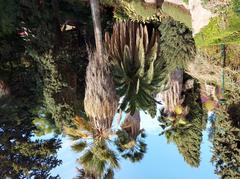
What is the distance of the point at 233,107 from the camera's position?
10.6 meters

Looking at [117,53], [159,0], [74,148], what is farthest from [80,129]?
[159,0]

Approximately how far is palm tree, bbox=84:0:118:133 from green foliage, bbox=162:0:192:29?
1.61 m

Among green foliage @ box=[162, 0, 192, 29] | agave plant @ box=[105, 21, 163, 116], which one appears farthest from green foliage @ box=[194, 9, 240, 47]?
agave plant @ box=[105, 21, 163, 116]

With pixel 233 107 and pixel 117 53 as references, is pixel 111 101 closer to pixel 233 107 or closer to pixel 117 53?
pixel 117 53

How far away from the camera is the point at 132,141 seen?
35.0ft

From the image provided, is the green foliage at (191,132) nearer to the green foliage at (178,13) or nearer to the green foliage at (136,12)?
the green foliage at (136,12)

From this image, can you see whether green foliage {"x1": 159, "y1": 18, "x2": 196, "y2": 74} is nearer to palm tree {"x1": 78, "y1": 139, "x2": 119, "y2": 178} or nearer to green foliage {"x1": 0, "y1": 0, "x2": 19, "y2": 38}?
palm tree {"x1": 78, "y1": 139, "x2": 119, "y2": 178}

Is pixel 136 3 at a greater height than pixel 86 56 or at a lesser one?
greater

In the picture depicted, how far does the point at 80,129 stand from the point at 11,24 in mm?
2975

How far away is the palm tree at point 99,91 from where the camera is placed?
9.13m

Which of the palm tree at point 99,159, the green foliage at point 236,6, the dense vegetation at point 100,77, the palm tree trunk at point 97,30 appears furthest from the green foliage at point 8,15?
the green foliage at point 236,6

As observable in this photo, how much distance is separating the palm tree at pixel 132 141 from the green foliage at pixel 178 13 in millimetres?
2957

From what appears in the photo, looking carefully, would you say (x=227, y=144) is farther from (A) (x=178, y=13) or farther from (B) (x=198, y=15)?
(B) (x=198, y=15)

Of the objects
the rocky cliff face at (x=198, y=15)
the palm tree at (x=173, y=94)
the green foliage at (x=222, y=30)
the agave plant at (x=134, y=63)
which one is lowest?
the palm tree at (x=173, y=94)
